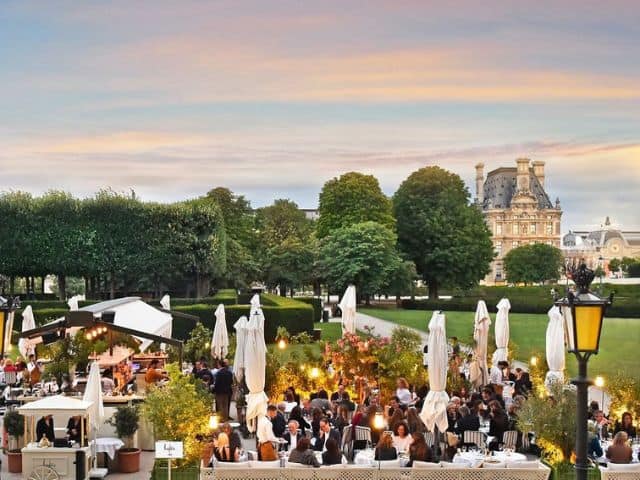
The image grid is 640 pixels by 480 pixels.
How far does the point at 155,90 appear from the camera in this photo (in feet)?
109

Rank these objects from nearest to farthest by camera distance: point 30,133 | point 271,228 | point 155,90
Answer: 1. point 155,90
2. point 30,133
3. point 271,228

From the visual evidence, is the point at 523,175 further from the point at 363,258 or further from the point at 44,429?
the point at 44,429

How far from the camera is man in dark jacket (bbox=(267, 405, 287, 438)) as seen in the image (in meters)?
15.3

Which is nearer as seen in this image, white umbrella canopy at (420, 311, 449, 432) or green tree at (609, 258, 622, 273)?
white umbrella canopy at (420, 311, 449, 432)

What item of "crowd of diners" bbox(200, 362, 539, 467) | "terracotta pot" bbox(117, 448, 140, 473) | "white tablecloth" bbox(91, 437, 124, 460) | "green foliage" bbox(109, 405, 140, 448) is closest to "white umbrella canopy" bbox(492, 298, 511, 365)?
"crowd of diners" bbox(200, 362, 539, 467)

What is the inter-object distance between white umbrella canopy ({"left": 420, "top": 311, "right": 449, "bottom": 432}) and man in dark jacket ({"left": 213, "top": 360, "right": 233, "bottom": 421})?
5754 mm

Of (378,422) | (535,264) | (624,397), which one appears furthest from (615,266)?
(378,422)

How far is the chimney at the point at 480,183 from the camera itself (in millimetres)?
154375

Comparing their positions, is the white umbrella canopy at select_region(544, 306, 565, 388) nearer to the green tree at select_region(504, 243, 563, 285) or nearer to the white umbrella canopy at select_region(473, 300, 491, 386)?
the white umbrella canopy at select_region(473, 300, 491, 386)

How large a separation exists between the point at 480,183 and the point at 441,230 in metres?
94.4

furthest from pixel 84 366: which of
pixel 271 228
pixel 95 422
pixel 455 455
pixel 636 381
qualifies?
pixel 271 228

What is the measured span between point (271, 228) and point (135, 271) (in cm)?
3418

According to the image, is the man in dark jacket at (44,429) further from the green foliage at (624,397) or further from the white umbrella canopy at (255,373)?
the green foliage at (624,397)

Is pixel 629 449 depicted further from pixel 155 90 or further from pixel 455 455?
pixel 155 90
